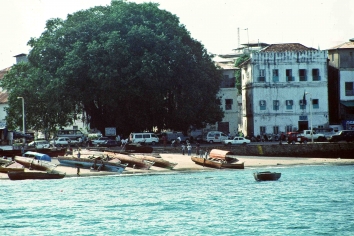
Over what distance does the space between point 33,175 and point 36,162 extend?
5.15 m

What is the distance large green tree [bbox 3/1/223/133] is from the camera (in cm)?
9450

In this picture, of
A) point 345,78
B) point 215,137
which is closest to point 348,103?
point 345,78

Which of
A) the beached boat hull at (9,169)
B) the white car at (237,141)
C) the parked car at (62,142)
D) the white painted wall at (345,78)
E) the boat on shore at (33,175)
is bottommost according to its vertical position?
the boat on shore at (33,175)

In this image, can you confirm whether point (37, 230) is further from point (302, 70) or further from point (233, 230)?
point (302, 70)

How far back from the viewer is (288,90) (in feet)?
357

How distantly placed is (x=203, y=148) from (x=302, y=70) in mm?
21351

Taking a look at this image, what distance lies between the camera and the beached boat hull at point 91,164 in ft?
252

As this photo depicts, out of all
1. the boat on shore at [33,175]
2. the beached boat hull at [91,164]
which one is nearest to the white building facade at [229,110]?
the beached boat hull at [91,164]

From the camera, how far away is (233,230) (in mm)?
48156

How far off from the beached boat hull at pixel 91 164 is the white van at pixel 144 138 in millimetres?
22385

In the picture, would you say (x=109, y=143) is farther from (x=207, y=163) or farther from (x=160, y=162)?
(x=207, y=163)

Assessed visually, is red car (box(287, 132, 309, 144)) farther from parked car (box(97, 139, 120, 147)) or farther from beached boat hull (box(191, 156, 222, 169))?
beached boat hull (box(191, 156, 222, 169))

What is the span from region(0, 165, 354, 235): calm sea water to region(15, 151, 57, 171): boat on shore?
446cm

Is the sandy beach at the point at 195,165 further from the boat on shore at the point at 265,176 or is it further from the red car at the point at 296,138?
the boat on shore at the point at 265,176
